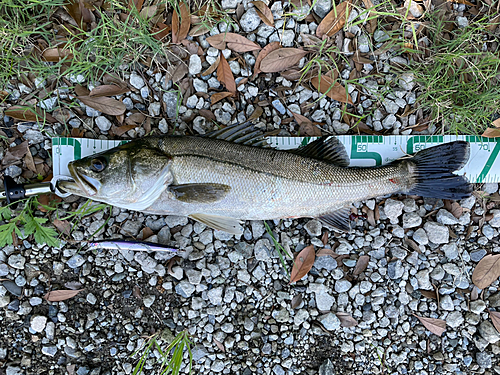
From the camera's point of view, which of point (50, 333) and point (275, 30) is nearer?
point (50, 333)

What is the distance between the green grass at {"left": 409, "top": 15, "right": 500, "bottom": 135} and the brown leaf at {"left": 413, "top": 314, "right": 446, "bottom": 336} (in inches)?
80.2

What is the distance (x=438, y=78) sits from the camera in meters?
3.64

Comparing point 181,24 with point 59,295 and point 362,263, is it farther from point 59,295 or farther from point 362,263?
point 362,263

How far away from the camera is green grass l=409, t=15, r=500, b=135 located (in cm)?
364

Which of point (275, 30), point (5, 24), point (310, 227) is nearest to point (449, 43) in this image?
point (275, 30)

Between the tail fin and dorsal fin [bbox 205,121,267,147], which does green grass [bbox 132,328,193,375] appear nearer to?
dorsal fin [bbox 205,121,267,147]

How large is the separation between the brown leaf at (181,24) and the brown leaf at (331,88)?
1441 mm

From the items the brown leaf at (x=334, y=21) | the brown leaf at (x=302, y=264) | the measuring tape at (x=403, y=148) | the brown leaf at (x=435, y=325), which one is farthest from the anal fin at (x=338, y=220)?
the brown leaf at (x=334, y=21)

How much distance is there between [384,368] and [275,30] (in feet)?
12.4

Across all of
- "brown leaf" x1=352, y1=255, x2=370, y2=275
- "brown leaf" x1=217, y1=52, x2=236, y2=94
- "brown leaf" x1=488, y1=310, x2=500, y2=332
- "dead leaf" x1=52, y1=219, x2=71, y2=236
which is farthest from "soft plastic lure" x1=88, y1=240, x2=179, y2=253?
"brown leaf" x1=488, y1=310, x2=500, y2=332

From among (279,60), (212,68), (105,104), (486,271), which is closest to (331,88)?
(279,60)

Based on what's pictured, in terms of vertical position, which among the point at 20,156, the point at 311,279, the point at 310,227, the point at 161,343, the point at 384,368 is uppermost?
the point at 20,156

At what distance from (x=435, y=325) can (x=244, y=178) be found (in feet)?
8.51

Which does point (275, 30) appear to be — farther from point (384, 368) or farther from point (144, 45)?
point (384, 368)
